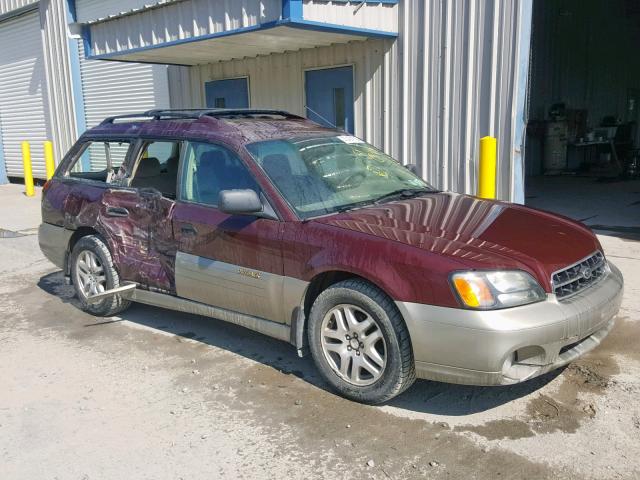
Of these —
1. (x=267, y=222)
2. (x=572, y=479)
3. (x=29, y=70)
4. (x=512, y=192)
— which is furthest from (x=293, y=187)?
(x=29, y=70)

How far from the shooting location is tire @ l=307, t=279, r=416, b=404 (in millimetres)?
3512

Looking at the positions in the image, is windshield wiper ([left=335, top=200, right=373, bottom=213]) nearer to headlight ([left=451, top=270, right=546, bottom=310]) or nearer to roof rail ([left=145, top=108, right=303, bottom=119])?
headlight ([left=451, top=270, right=546, bottom=310])

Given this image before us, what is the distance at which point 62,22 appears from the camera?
14938 mm

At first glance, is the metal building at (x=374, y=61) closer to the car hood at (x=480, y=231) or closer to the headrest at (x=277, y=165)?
the headrest at (x=277, y=165)

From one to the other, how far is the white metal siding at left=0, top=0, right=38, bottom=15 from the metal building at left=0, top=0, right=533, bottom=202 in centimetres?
730

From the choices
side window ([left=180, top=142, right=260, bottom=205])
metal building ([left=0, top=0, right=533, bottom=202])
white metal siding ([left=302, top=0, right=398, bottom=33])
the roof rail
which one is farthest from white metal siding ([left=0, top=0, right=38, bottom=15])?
side window ([left=180, top=142, right=260, bottom=205])

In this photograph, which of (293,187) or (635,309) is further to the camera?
(635,309)

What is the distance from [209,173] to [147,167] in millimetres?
906

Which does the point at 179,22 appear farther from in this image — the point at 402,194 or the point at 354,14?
the point at 402,194

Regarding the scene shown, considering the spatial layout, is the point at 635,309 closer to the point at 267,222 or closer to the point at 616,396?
the point at 616,396

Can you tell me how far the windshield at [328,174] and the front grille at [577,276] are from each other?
1.37 meters

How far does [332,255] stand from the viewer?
3719 mm

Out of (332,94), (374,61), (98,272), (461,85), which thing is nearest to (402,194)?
(98,272)

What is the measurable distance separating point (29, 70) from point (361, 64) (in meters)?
11.8
